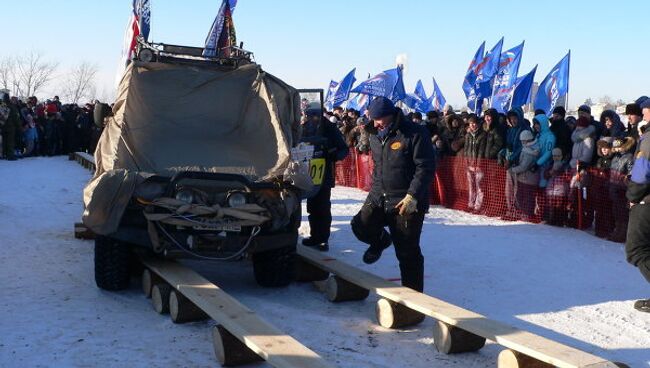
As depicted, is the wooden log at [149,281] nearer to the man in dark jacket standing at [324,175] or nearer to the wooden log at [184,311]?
the wooden log at [184,311]

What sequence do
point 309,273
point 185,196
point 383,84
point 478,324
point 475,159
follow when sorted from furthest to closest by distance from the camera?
point 383,84
point 475,159
point 309,273
point 185,196
point 478,324

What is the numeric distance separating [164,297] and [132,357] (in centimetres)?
110

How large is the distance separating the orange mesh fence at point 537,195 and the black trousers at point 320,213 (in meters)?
3.93

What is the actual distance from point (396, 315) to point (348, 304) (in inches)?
35.4

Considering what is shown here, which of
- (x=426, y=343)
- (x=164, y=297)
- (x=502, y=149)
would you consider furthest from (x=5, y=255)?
(x=502, y=149)

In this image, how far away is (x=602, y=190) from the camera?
9922 millimetres

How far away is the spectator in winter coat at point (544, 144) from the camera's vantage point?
1073 cm

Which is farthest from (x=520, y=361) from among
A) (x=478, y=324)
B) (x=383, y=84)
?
(x=383, y=84)

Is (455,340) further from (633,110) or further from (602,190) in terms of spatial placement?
(602,190)

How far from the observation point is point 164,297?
19.1 feet

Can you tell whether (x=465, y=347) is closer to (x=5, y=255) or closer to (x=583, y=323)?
(x=583, y=323)

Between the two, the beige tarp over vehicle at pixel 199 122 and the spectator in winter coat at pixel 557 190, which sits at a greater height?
the beige tarp over vehicle at pixel 199 122

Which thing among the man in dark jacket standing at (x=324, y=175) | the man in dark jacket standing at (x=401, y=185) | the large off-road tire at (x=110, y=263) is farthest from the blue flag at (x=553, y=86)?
the large off-road tire at (x=110, y=263)

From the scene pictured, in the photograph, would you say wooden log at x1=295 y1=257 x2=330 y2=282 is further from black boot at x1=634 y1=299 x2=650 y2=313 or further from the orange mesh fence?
the orange mesh fence
